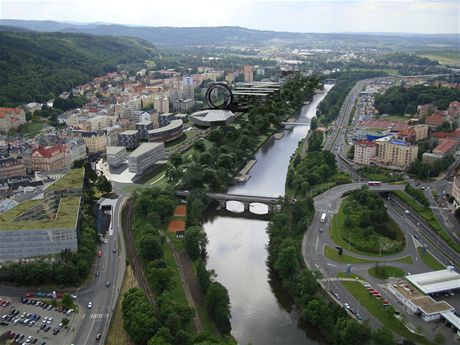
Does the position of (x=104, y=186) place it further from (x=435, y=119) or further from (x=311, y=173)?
(x=435, y=119)

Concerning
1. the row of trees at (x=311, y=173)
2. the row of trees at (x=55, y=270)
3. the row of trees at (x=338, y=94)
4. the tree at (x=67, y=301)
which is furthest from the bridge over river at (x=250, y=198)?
the row of trees at (x=338, y=94)

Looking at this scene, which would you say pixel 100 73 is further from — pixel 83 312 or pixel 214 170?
pixel 83 312

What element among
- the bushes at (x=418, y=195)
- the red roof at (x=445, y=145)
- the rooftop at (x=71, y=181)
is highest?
the rooftop at (x=71, y=181)

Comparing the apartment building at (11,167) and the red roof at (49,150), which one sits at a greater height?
the red roof at (49,150)

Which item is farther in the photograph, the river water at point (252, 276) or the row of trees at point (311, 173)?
the row of trees at point (311, 173)

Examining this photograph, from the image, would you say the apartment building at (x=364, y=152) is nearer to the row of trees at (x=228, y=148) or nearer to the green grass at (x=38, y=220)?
the row of trees at (x=228, y=148)

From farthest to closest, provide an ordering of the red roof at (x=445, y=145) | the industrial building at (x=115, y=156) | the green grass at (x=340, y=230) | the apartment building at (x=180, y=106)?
the apartment building at (x=180, y=106) < the red roof at (x=445, y=145) < the industrial building at (x=115, y=156) < the green grass at (x=340, y=230)

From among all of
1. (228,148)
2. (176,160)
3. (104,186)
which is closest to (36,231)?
(104,186)

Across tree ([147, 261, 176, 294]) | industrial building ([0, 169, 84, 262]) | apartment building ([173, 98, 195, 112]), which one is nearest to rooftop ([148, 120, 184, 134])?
apartment building ([173, 98, 195, 112])
